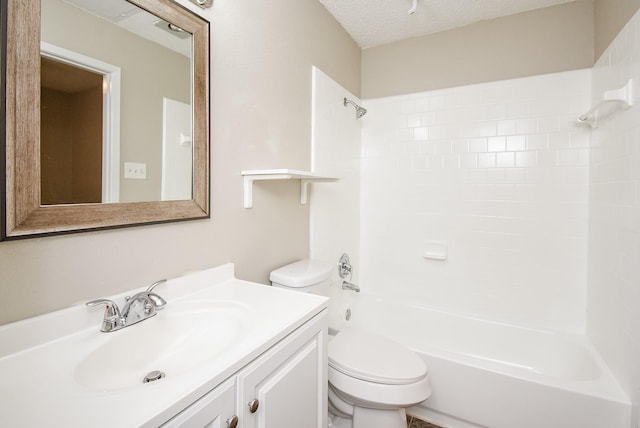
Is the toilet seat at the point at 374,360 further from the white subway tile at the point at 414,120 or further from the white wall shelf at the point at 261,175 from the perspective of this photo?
the white subway tile at the point at 414,120

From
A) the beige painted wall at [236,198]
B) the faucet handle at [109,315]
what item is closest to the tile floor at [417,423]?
the beige painted wall at [236,198]

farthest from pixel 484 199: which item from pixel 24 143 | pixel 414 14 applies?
pixel 24 143

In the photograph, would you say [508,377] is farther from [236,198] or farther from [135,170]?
[135,170]

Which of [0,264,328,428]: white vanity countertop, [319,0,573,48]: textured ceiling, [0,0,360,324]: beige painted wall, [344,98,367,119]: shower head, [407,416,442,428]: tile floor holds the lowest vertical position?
[407,416,442,428]: tile floor

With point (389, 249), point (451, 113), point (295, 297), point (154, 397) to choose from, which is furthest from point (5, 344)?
point (451, 113)

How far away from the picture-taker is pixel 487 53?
2225mm

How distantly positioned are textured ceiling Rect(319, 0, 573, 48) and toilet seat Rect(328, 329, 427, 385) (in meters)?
2.05

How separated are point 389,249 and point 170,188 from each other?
1880 mm

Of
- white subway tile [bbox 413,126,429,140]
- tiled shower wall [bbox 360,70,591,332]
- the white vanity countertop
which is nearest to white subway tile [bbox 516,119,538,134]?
tiled shower wall [bbox 360,70,591,332]

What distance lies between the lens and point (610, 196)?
1.62 meters

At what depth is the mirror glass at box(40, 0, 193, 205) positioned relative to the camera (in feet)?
2.66

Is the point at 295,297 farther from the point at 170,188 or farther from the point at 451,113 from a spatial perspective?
the point at 451,113

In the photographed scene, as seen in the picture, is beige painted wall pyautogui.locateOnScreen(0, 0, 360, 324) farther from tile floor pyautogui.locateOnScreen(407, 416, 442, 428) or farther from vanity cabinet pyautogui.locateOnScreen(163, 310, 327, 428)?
tile floor pyautogui.locateOnScreen(407, 416, 442, 428)


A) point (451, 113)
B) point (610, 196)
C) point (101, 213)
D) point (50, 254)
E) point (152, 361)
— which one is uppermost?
point (451, 113)
